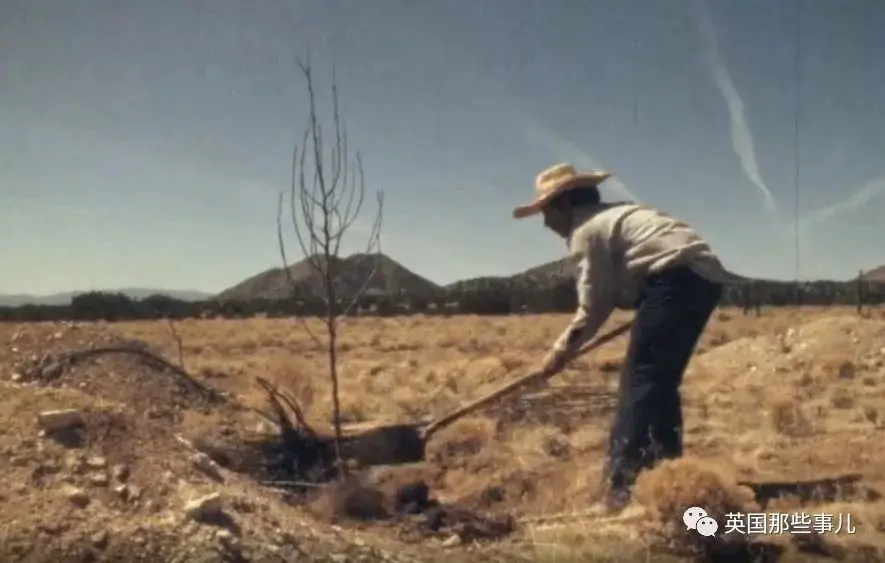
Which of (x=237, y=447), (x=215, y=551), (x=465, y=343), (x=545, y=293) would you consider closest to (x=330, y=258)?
(x=237, y=447)

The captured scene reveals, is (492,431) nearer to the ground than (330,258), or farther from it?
nearer to the ground

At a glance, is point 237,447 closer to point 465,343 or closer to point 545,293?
point 465,343

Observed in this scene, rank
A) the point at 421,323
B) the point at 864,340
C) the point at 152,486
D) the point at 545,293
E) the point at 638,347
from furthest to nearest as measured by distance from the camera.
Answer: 1. the point at 421,323
2. the point at 545,293
3. the point at 864,340
4. the point at 638,347
5. the point at 152,486

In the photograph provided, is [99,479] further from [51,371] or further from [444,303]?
[444,303]

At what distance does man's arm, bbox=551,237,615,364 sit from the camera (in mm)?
4773

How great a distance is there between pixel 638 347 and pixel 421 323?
3408cm

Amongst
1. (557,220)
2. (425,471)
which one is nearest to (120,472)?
(425,471)

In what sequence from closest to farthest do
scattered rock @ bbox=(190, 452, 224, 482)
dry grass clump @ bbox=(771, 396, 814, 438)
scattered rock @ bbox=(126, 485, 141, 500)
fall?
scattered rock @ bbox=(126, 485, 141, 500), scattered rock @ bbox=(190, 452, 224, 482), dry grass clump @ bbox=(771, 396, 814, 438)

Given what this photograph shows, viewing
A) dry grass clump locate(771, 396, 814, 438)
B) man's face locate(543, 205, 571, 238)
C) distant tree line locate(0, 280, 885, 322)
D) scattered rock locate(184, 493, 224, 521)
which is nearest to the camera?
scattered rock locate(184, 493, 224, 521)

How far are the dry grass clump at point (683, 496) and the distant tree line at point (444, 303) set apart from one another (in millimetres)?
30023

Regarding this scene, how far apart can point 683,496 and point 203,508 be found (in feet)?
6.17

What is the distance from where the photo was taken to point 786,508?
16.1 feet

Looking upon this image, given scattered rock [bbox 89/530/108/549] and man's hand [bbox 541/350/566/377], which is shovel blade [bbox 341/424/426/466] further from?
scattered rock [bbox 89/530/108/549]

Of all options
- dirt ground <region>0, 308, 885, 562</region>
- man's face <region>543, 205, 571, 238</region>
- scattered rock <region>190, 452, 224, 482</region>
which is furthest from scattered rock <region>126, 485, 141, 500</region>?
man's face <region>543, 205, 571, 238</region>
